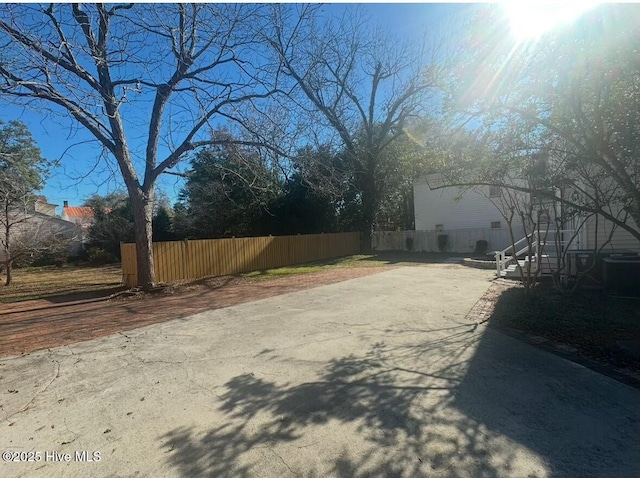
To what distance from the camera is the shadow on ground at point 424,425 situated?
7.23 feet

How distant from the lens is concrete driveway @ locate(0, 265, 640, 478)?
2258 millimetres

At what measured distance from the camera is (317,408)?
2.95 m

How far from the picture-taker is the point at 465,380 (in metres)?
3.44

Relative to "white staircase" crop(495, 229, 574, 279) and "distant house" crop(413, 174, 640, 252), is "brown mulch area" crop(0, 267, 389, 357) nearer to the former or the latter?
"white staircase" crop(495, 229, 574, 279)

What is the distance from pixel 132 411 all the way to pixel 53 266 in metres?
29.6

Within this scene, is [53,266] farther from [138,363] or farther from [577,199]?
[577,199]

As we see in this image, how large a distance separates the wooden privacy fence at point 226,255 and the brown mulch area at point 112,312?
1.65m

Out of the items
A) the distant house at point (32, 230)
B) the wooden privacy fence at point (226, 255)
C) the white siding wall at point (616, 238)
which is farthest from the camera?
the distant house at point (32, 230)

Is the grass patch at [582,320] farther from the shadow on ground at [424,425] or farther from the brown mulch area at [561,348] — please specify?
the shadow on ground at [424,425]

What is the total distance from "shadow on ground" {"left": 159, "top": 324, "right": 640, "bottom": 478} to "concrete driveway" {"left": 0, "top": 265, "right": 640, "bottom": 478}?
13 mm

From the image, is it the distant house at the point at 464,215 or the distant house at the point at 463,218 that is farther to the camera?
the distant house at the point at 463,218

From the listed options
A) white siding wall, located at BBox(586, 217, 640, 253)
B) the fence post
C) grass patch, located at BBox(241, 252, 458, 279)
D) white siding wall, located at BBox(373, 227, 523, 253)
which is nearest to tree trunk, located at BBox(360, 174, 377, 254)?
white siding wall, located at BBox(373, 227, 523, 253)

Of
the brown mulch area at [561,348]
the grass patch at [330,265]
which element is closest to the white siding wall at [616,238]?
the brown mulch area at [561,348]

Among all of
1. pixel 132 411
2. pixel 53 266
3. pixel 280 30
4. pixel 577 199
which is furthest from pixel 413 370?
pixel 53 266
